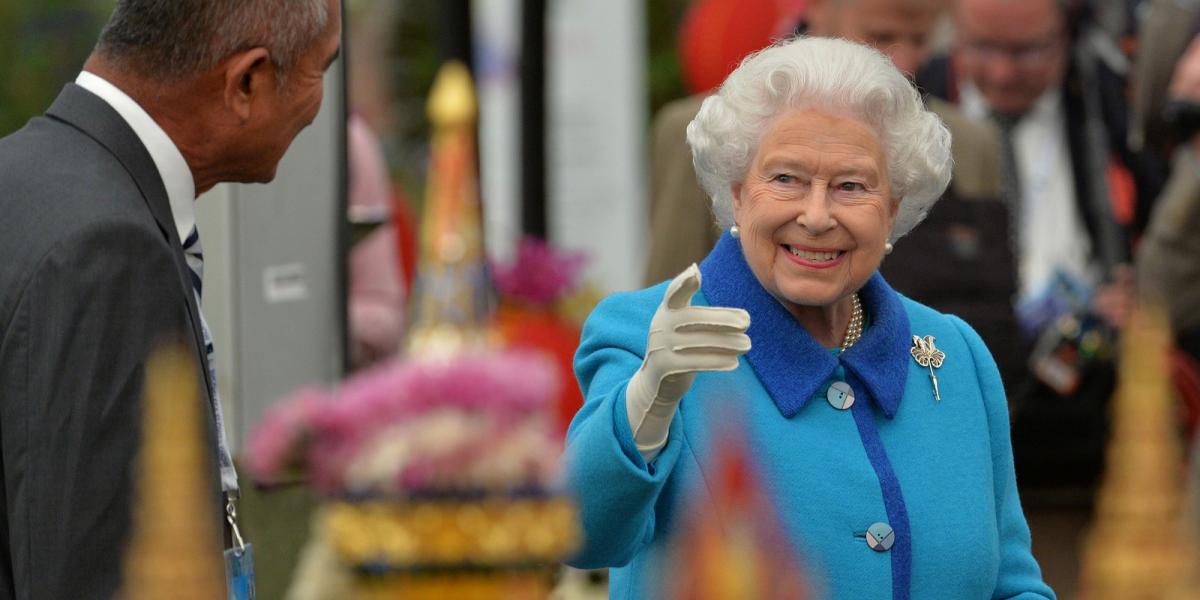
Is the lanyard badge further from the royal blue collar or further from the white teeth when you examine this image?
the white teeth

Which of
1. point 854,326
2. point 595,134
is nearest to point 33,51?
point 595,134

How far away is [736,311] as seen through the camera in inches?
119

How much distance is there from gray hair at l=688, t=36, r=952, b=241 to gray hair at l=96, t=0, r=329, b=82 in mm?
823

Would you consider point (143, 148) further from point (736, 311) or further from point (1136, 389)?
point (1136, 389)

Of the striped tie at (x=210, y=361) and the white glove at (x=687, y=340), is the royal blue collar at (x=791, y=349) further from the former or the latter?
the striped tie at (x=210, y=361)

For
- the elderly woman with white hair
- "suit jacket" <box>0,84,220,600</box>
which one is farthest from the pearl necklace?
"suit jacket" <box>0,84,220,600</box>

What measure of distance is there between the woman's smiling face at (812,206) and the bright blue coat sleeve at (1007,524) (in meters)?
0.37

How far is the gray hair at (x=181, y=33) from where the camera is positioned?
3.00m

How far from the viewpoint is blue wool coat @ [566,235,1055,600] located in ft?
10.5

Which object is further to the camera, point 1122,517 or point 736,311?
point 736,311

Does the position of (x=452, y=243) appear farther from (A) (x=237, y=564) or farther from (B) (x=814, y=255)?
(A) (x=237, y=564)

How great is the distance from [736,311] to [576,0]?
689 cm

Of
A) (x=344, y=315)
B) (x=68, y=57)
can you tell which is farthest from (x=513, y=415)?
(x=68, y=57)

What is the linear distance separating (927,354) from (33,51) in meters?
13.7
